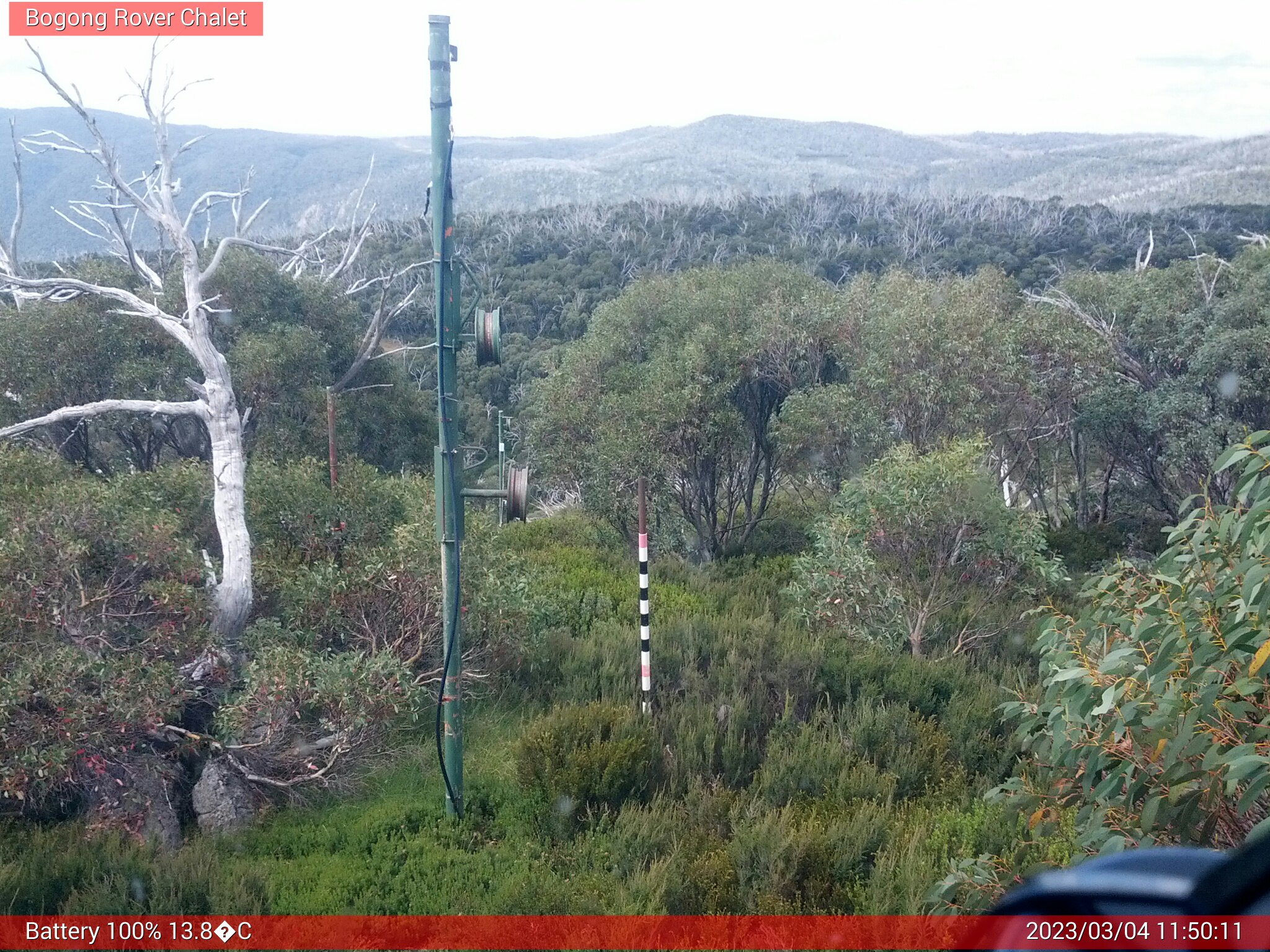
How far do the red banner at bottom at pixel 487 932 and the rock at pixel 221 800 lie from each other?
1.55 m

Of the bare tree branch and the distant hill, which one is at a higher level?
the distant hill

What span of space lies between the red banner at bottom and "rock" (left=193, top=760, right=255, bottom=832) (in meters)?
1.55

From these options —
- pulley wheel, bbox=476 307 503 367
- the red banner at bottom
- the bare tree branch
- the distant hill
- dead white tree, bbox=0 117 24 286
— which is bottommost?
the red banner at bottom

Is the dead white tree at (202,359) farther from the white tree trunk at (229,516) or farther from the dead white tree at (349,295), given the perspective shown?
the dead white tree at (349,295)

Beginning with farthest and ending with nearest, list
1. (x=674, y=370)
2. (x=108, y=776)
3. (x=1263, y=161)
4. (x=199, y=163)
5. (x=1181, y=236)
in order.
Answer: (x=199, y=163) < (x=1263, y=161) < (x=1181, y=236) < (x=674, y=370) < (x=108, y=776)

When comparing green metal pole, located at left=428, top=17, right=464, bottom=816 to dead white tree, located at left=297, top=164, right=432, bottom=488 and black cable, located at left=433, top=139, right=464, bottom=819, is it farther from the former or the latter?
dead white tree, located at left=297, top=164, right=432, bottom=488

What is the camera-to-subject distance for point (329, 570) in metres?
7.86

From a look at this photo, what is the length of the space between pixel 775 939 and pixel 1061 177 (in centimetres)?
9223

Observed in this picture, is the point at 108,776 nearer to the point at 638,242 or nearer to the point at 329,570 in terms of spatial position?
the point at 329,570

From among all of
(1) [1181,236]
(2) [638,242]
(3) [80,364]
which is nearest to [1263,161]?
(1) [1181,236]

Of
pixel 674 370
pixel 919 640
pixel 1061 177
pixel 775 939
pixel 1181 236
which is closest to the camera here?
pixel 775 939

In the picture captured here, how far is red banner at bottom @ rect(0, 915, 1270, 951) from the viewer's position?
4.57 meters

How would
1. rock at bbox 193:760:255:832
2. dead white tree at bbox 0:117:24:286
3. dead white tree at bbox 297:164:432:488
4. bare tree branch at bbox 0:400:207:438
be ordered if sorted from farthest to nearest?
dead white tree at bbox 297:164:432:488 < dead white tree at bbox 0:117:24:286 < bare tree branch at bbox 0:400:207:438 < rock at bbox 193:760:255:832

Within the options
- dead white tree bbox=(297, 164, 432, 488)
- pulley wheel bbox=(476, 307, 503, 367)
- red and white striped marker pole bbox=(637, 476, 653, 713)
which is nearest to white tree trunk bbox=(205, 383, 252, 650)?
dead white tree bbox=(297, 164, 432, 488)
